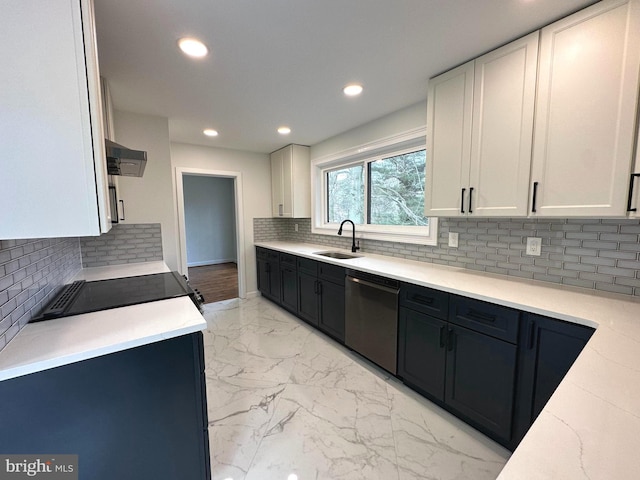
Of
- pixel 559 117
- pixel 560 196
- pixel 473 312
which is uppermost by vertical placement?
pixel 559 117

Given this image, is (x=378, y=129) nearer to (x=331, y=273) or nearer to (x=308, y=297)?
(x=331, y=273)

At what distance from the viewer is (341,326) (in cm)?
273

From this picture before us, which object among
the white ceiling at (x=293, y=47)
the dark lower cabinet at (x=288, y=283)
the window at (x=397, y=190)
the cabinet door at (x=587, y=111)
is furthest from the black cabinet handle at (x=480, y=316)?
the dark lower cabinet at (x=288, y=283)

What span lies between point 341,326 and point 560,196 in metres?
1.98

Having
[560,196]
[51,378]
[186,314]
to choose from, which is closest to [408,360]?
[560,196]

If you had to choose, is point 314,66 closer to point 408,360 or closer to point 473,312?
point 473,312

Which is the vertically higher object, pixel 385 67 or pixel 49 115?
pixel 385 67

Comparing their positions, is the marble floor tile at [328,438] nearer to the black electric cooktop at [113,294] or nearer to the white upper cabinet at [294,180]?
the black electric cooktop at [113,294]

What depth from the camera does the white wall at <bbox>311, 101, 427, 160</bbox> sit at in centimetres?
249

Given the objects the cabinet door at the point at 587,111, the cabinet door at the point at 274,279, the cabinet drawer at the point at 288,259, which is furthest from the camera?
the cabinet door at the point at 274,279

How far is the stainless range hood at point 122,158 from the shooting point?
157 centimetres

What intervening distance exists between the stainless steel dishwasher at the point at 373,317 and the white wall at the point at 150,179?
2005 millimetres

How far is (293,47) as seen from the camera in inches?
64.8

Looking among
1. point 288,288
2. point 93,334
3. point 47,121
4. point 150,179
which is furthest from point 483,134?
point 150,179
